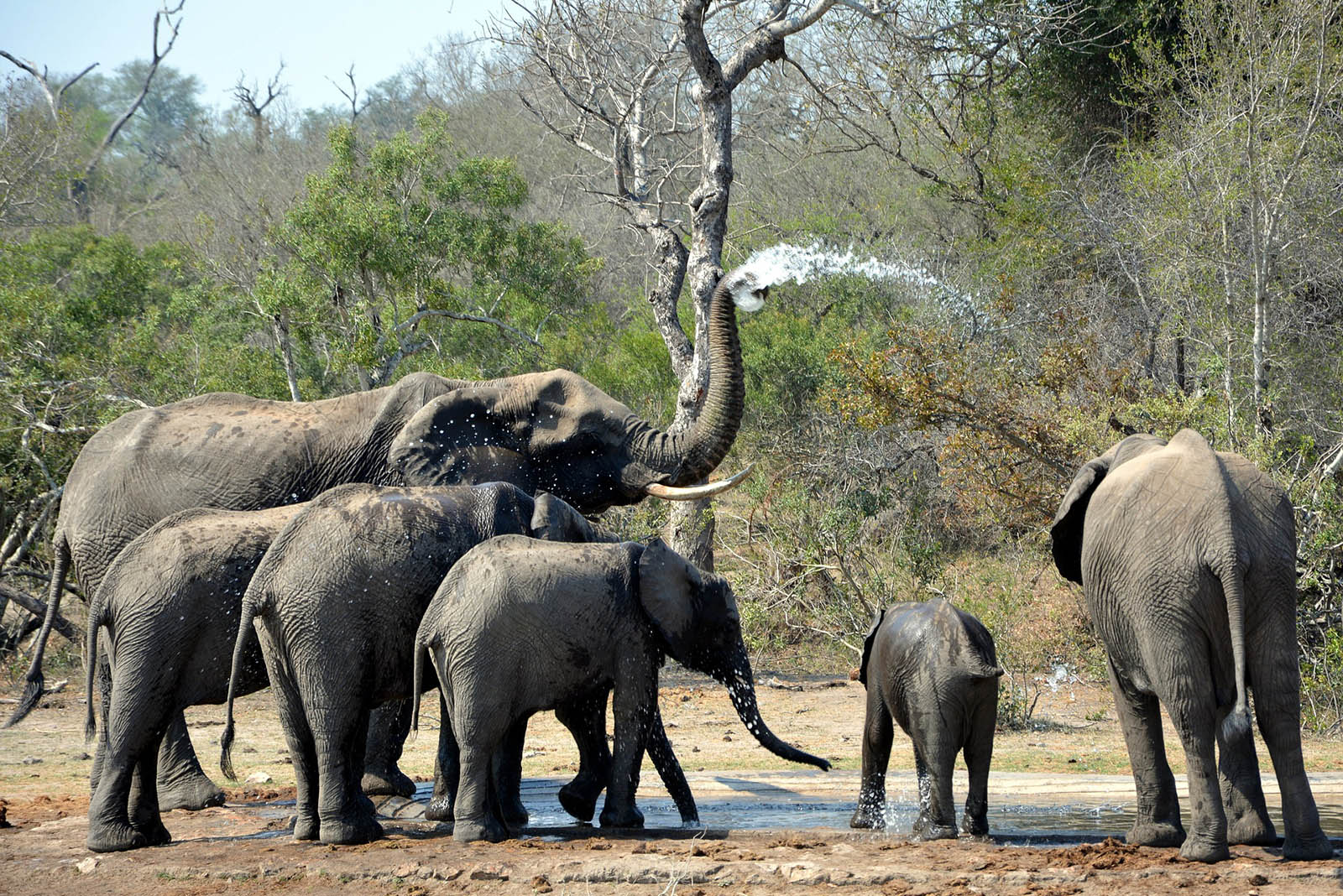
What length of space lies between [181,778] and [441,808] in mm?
2110

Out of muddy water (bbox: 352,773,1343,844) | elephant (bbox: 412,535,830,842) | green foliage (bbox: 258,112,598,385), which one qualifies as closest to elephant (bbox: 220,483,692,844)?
elephant (bbox: 412,535,830,842)

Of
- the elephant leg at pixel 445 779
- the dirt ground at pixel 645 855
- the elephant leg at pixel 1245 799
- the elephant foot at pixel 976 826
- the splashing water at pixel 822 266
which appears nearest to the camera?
the dirt ground at pixel 645 855

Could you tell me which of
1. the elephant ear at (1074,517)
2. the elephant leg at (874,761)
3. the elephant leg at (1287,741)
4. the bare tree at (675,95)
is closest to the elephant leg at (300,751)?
the elephant leg at (874,761)

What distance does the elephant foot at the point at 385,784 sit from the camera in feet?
32.7

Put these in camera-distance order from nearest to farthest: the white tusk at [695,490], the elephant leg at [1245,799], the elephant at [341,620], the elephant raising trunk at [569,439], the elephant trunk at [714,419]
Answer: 1. the elephant leg at [1245,799]
2. the elephant at [341,620]
3. the white tusk at [695,490]
4. the elephant trunk at [714,419]
5. the elephant raising trunk at [569,439]

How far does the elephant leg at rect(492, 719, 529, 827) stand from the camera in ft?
29.3

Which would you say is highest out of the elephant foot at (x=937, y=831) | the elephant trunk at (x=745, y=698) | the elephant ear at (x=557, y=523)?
the elephant ear at (x=557, y=523)

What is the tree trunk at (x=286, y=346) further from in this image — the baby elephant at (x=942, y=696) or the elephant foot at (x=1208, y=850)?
the elephant foot at (x=1208, y=850)

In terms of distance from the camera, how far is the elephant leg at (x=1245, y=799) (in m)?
7.33

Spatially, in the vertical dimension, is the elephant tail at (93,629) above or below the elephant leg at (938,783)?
above

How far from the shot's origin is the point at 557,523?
902 centimetres

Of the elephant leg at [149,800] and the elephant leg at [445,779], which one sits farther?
the elephant leg at [445,779]

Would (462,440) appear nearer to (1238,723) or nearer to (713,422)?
(713,422)

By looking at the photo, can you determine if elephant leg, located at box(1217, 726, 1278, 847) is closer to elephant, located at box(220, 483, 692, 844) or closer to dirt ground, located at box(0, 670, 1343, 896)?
dirt ground, located at box(0, 670, 1343, 896)
